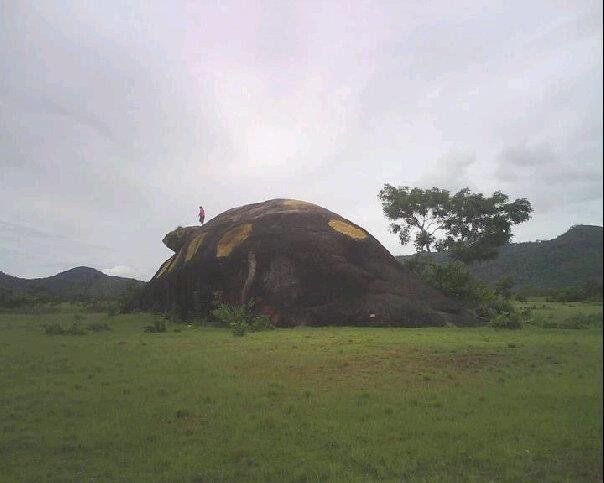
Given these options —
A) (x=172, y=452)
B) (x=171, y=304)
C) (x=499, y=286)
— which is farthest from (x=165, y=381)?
(x=499, y=286)

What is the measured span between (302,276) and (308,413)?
16.5 m

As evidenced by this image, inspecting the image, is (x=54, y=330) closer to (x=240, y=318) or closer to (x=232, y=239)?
(x=240, y=318)

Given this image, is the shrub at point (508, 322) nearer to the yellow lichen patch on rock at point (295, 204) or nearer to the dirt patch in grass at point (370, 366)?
the dirt patch in grass at point (370, 366)

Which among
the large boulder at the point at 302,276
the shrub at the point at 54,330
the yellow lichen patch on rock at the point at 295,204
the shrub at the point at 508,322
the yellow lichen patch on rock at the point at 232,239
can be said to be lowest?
the shrub at the point at 508,322

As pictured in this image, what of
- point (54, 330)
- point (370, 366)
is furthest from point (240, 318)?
point (370, 366)

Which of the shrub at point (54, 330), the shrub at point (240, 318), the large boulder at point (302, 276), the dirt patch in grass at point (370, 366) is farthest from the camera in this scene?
the large boulder at point (302, 276)

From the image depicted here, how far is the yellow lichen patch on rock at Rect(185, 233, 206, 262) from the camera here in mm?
30320

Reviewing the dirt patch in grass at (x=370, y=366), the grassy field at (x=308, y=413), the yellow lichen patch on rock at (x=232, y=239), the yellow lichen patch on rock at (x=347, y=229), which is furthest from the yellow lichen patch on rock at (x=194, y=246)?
the dirt patch in grass at (x=370, y=366)

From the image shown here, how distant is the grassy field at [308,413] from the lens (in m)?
6.51

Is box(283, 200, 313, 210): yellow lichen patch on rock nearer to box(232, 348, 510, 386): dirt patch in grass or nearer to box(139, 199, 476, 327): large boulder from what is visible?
box(139, 199, 476, 327): large boulder

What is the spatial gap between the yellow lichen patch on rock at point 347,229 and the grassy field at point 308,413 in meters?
13.3

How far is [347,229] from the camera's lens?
28.2m

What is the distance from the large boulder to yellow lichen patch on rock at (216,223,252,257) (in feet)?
0.22

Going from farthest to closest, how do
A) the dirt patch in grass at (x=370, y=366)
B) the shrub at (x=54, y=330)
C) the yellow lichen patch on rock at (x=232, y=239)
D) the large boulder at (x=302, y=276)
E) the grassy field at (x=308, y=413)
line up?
the yellow lichen patch on rock at (x=232, y=239) < the large boulder at (x=302, y=276) < the shrub at (x=54, y=330) < the dirt patch in grass at (x=370, y=366) < the grassy field at (x=308, y=413)
